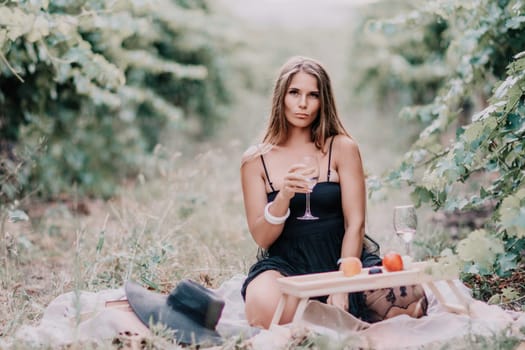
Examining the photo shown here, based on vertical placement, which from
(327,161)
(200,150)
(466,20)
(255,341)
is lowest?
(200,150)

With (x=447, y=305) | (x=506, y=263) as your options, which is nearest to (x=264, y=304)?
(x=447, y=305)

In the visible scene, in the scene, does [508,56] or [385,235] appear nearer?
[508,56]

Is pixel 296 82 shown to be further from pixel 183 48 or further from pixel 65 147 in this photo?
pixel 183 48

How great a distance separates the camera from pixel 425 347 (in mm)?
3340

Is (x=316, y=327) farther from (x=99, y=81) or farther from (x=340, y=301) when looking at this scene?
(x=99, y=81)

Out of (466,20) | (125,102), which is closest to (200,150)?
(125,102)

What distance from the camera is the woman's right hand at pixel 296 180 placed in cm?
352

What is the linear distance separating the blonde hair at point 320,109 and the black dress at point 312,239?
296 mm

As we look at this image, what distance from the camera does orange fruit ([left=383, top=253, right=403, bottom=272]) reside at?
11.6 feet

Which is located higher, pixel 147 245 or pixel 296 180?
pixel 296 180

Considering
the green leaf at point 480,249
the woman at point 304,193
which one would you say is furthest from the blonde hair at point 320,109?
the green leaf at point 480,249

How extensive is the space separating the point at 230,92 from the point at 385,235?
795 centimetres

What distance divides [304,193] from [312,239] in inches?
10.8

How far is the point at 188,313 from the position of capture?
3535 mm
